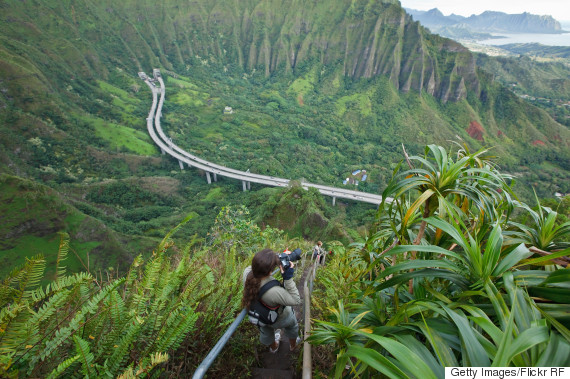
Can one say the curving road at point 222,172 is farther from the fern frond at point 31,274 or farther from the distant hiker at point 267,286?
the fern frond at point 31,274

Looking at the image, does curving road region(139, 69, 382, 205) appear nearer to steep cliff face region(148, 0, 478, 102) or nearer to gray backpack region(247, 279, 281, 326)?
gray backpack region(247, 279, 281, 326)

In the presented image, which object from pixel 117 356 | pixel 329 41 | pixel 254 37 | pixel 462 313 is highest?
pixel 254 37

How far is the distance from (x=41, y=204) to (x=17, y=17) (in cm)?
7012

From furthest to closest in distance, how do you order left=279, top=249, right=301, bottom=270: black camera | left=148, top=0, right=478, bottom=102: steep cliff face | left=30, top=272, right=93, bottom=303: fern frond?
left=148, top=0, right=478, bottom=102: steep cliff face, left=279, top=249, right=301, bottom=270: black camera, left=30, top=272, right=93, bottom=303: fern frond

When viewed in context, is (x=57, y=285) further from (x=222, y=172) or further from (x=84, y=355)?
(x=222, y=172)

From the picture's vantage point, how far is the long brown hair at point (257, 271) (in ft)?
8.95

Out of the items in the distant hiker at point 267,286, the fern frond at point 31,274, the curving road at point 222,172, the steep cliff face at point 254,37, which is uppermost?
the steep cliff face at point 254,37

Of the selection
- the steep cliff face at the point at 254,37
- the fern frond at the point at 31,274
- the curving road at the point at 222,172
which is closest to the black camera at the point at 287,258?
the fern frond at the point at 31,274

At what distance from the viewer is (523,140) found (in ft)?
236

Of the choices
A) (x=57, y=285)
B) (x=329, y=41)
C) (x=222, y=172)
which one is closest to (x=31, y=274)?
(x=57, y=285)

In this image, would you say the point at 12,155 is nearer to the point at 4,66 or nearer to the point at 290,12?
the point at 4,66

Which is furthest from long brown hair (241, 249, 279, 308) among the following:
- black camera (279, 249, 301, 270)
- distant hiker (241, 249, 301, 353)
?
black camera (279, 249, 301, 270)

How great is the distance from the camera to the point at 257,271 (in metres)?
2.76

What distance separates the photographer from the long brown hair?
8.95 ft
